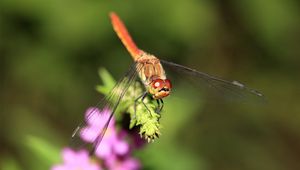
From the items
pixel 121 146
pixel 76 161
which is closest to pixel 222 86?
pixel 121 146

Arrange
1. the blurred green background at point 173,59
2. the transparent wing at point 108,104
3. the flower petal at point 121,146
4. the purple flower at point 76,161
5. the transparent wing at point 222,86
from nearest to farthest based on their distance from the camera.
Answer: the transparent wing at point 108,104 → the flower petal at point 121,146 → the purple flower at point 76,161 → the transparent wing at point 222,86 → the blurred green background at point 173,59

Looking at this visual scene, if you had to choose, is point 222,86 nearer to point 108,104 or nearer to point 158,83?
point 158,83

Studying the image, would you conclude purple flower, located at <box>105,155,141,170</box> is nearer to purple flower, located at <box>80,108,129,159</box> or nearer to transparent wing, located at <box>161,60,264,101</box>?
purple flower, located at <box>80,108,129,159</box>

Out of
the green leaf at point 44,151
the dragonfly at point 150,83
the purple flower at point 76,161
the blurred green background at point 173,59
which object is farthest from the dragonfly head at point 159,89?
the blurred green background at point 173,59

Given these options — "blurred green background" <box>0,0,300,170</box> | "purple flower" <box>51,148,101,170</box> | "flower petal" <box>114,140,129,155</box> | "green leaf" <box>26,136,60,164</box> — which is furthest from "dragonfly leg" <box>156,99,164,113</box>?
"blurred green background" <box>0,0,300,170</box>

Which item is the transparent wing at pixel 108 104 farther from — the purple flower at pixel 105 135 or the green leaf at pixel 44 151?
the green leaf at pixel 44 151

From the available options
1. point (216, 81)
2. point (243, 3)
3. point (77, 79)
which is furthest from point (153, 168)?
point (243, 3)

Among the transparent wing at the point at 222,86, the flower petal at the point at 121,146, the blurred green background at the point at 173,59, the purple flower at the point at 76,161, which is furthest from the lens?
the blurred green background at the point at 173,59
